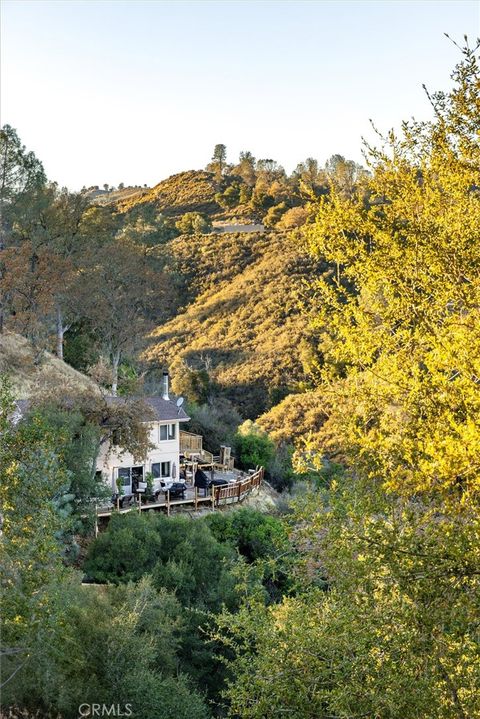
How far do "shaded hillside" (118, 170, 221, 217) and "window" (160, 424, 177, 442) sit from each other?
58.6 m

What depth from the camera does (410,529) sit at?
5254 mm

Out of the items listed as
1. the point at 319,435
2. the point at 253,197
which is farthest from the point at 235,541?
the point at 253,197

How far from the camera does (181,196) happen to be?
89438 mm

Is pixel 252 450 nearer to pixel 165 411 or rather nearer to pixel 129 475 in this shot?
pixel 165 411

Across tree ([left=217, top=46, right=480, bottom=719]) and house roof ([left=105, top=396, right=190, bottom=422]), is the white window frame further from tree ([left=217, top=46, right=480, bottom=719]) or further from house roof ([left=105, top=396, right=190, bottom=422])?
tree ([left=217, top=46, right=480, bottom=719])

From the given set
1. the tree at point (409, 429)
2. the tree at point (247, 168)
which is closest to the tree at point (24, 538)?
the tree at point (409, 429)

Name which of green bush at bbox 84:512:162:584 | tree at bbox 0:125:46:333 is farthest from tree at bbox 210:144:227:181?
green bush at bbox 84:512:162:584

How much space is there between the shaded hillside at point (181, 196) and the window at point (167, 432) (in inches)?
2306

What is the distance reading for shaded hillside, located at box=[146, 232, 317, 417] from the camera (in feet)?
152

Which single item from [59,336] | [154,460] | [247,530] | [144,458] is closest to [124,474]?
[154,460]

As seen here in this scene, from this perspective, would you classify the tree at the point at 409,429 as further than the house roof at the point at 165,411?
No

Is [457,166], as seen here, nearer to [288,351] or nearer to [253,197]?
[288,351]
